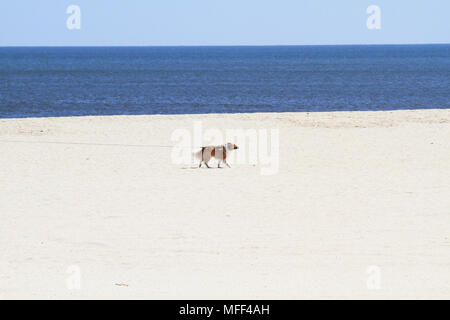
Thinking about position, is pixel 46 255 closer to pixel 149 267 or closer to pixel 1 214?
pixel 149 267

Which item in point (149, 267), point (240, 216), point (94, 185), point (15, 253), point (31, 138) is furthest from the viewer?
point (31, 138)

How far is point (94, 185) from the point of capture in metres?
12.1

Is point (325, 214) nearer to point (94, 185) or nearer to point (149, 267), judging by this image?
point (149, 267)

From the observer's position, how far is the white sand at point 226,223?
7004 millimetres

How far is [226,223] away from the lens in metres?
9.40

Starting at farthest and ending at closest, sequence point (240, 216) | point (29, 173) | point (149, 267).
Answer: point (29, 173) < point (240, 216) < point (149, 267)

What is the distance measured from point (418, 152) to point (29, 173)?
767 centimetres

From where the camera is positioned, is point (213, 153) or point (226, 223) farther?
point (213, 153)

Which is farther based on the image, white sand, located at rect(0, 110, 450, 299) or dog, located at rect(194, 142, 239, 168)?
dog, located at rect(194, 142, 239, 168)

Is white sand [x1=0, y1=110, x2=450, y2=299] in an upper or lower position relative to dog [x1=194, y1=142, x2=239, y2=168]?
lower

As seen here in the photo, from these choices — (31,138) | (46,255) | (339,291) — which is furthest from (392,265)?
(31,138)

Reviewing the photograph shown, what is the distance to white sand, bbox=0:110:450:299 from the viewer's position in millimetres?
7004
